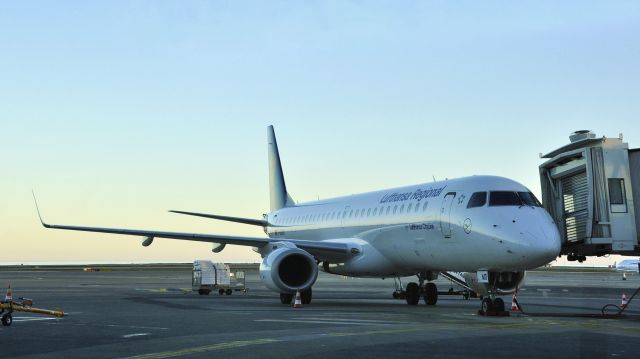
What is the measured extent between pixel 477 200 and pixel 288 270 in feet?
25.1

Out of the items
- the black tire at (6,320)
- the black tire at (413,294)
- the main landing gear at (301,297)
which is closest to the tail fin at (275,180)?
the main landing gear at (301,297)

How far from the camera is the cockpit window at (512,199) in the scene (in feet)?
63.4

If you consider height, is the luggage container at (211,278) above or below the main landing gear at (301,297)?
above

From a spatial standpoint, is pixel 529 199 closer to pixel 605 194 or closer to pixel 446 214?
pixel 605 194

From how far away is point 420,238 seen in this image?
22.1m

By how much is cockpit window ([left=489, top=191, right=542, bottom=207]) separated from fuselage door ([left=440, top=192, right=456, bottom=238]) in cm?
149

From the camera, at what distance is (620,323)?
17.0 metres

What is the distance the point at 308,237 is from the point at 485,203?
12.5m

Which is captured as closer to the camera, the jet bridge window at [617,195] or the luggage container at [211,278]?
the jet bridge window at [617,195]

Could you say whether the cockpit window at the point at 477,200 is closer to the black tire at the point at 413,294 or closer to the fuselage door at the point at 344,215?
the black tire at the point at 413,294

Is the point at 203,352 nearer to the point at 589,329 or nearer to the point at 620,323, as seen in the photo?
the point at 589,329

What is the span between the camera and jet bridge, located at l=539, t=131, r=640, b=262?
18.1 m

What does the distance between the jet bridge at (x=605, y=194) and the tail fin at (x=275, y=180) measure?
67.9 ft

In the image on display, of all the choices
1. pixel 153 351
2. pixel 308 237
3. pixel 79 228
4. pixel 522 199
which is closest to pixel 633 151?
pixel 522 199
